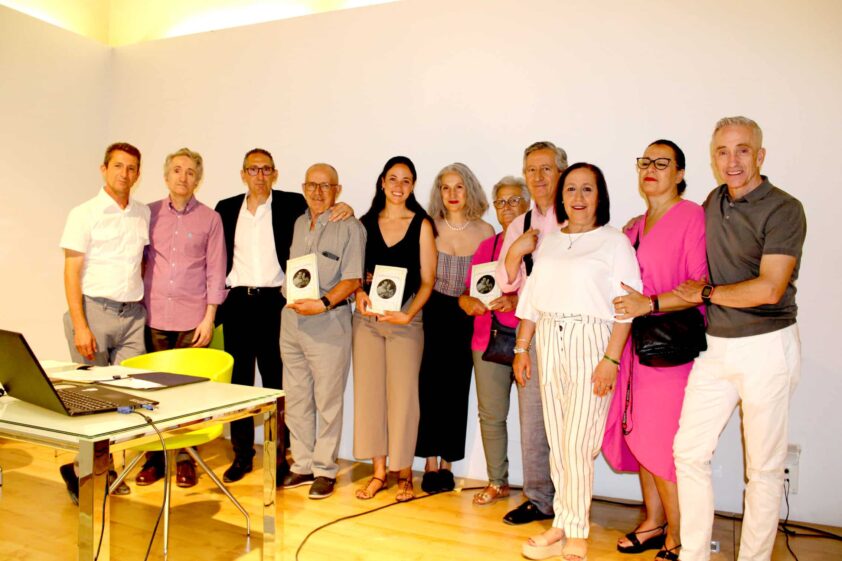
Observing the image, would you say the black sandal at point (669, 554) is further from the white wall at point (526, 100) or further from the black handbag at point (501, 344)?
the black handbag at point (501, 344)

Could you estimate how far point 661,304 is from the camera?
258cm

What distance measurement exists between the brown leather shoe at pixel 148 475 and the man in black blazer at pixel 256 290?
0.43 meters

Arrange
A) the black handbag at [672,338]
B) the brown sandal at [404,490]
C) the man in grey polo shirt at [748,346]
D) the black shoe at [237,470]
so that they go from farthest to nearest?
the black shoe at [237,470]
the brown sandal at [404,490]
the black handbag at [672,338]
the man in grey polo shirt at [748,346]

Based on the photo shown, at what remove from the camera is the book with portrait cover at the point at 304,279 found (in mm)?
3432

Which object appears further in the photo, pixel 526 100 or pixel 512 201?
pixel 526 100

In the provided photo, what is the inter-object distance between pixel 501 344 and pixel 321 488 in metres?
1.30

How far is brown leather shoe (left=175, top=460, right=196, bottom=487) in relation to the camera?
142 inches

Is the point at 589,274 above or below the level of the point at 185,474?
above

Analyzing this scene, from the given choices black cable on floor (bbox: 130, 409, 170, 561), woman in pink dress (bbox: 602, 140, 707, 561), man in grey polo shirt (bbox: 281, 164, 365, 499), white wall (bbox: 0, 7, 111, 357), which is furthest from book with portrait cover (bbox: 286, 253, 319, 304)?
white wall (bbox: 0, 7, 111, 357)

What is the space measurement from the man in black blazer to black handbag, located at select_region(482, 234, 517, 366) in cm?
133

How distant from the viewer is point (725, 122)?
2.52 metres

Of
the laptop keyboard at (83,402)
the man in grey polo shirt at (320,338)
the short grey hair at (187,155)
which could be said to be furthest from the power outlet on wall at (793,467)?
the short grey hair at (187,155)

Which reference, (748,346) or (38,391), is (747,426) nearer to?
(748,346)

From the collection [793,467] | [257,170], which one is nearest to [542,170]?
[257,170]
